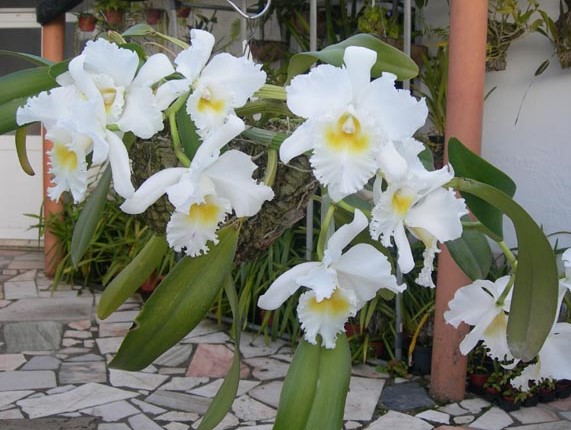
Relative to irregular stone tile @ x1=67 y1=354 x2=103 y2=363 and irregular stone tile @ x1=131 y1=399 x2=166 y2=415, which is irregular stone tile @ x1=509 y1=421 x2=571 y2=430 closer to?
irregular stone tile @ x1=131 y1=399 x2=166 y2=415

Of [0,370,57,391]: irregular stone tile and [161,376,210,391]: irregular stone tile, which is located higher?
[161,376,210,391]: irregular stone tile

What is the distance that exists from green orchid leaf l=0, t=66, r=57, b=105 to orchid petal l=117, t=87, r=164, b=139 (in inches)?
6.6

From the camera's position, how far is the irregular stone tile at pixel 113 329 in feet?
12.8

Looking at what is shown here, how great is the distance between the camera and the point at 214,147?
0.65 m

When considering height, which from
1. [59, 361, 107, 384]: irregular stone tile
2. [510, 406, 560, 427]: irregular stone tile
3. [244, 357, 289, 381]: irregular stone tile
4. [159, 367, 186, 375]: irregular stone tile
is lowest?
[59, 361, 107, 384]: irregular stone tile

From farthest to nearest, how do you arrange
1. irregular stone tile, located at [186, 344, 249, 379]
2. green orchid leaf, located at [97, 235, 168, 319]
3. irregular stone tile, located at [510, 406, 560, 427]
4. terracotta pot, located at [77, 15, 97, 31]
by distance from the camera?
1. terracotta pot, located at [77, 15, 97, 31]
2. irregular stone tile, located at [186, 344, 249, 379]
3. irregular stone tile, located at [510, 406, 560, 427]
4. green orchid leaf, located at [97, 235, 168, 319]

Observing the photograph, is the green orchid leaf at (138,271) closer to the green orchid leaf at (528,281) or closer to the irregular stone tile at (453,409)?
the green orchid leaf at (528,281)

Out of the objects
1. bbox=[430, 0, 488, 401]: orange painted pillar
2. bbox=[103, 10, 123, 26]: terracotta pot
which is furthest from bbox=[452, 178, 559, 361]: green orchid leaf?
bbox=[103, 10, 123, 26]: terracotta pot

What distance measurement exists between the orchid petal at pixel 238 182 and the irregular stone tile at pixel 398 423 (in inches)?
92.2

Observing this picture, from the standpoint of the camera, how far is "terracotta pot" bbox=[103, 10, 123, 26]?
436 centimetres

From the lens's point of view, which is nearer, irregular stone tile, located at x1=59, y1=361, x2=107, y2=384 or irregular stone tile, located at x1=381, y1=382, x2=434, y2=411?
irregular stone tile, located at x1=381, y1=382, x2=434, y2=411

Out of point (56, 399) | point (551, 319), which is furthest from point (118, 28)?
point (551, 319)

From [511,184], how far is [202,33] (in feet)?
1.06

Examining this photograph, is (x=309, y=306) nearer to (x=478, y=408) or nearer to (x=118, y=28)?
(x=478, y=408)
